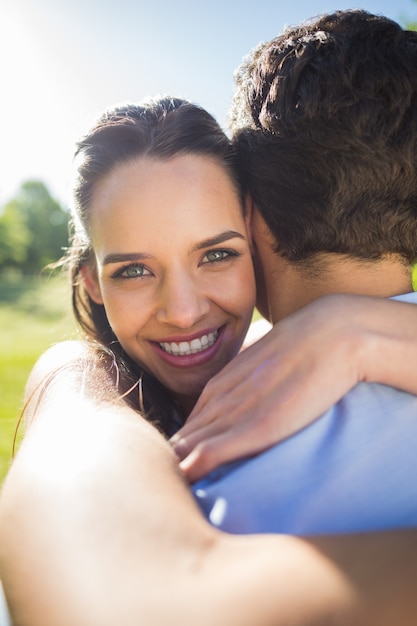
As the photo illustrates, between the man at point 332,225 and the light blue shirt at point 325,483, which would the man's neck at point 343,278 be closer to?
the man at point 332,225

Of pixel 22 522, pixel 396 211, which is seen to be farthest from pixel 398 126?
pixel 22 522

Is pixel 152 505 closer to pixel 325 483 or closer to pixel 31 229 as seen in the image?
pixel 325 483

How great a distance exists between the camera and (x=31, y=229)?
70.1m

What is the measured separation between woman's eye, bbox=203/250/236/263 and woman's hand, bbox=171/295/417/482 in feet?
2.55

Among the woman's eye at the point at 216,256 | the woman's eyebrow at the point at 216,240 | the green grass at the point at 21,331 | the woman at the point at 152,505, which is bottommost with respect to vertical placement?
the green grass at the point at 21,331

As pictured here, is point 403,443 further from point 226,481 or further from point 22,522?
point 22,522

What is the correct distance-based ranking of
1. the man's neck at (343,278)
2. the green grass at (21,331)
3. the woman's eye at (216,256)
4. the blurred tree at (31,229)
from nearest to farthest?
the man's neck at (343,278), the woman's eye at (216,256), the green grass at (21,331), the blurred tree at (31,229)

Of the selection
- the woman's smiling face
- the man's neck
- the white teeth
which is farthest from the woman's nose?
the man's neck

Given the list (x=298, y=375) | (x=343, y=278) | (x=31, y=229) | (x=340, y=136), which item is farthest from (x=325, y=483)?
(x=31, y=229)

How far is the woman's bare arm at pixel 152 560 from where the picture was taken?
Answer: 3.54 ft

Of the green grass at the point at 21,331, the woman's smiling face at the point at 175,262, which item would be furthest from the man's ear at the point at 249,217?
the green grass at the point at 21,331

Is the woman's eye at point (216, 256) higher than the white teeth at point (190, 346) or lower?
higher

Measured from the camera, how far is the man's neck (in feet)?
6.61

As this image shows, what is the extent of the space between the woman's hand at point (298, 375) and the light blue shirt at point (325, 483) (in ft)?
0.16
